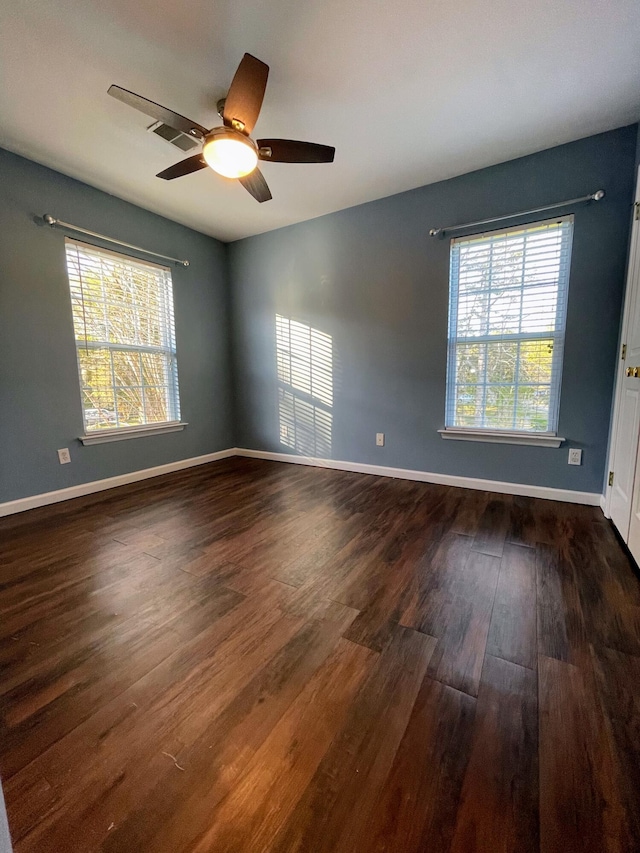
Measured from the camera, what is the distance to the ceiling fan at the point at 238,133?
150cm

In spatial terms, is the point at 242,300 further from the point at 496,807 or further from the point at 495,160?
the point at 496,807

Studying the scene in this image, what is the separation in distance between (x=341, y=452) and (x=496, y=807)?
281 centimetres

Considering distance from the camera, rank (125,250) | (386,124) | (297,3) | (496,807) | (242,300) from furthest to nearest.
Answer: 1. (242,300)
2. (125,250)
3. (386,124)
4. (297,3)
5. (496,807)

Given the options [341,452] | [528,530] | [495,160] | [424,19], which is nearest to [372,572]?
[528,530]

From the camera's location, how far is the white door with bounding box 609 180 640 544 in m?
1.76

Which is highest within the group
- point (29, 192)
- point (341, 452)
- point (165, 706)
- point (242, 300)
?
point (29, 192)

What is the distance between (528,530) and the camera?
2090mm

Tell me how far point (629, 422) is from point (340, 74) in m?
2.47

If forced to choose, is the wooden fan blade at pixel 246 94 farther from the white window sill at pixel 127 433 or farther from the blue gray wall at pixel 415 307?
the white window sill at pixel 127 433

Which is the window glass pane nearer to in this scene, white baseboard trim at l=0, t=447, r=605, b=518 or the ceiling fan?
white baseboard trim at l=0, t=447, r=605, b=518

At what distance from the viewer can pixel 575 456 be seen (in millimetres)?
2457

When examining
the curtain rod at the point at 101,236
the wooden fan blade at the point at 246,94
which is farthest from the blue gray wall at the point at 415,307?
the wooden fan blade at the point at 246,94

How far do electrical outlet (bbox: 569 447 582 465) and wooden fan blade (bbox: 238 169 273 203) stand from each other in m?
2.83

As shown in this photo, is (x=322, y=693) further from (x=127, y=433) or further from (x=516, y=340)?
(x=127, y=433)
